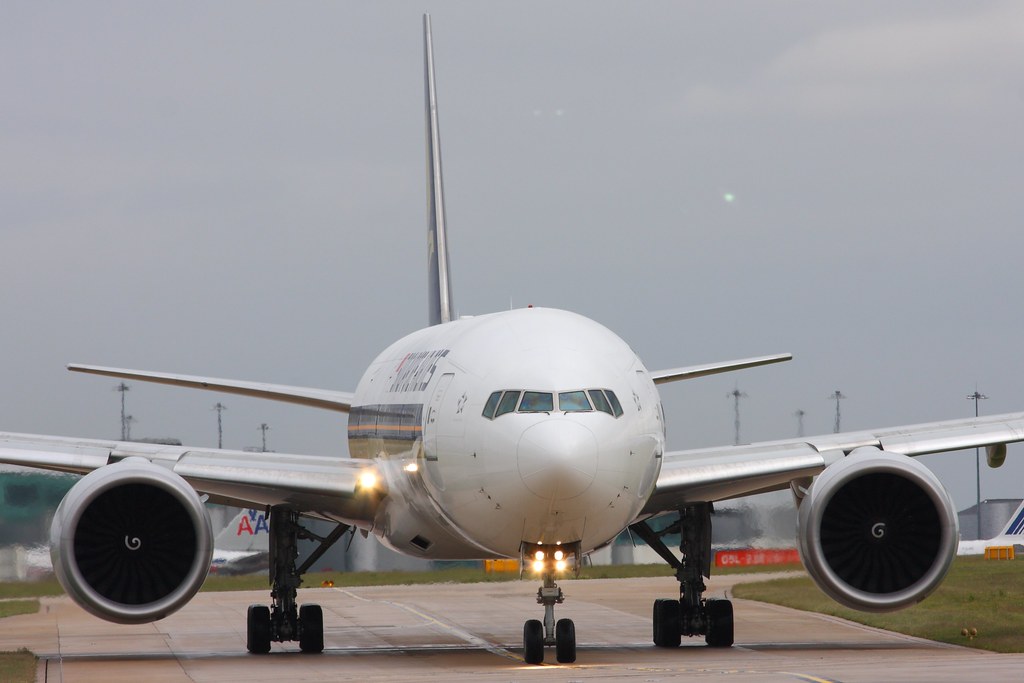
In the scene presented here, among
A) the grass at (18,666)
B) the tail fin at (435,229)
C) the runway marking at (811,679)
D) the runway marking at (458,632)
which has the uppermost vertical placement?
the tail fin at (435,229)

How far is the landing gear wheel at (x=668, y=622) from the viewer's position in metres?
23.1

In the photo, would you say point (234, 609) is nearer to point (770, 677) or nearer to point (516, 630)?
point (516, 630)

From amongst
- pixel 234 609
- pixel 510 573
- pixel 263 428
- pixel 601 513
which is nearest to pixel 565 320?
pixel 601 513

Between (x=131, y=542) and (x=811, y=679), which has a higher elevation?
(x=131, y=542)

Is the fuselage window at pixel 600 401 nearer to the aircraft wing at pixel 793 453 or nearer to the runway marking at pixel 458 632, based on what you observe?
the aircraft wing at pixel 793 453

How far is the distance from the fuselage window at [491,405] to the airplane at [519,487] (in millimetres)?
26

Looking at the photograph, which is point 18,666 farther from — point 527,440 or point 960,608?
point 960,608

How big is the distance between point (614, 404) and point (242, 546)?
31.5 metres

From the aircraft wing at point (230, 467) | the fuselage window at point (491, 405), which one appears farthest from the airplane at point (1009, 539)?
the fuselage window at point (491, 405)

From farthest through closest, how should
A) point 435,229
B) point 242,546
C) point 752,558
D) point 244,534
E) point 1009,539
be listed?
point 1009,539 → point 752,558 → point 244,534 → point 242,546 → point 435,229

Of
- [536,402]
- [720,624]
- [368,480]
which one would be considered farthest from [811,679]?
[368,480]

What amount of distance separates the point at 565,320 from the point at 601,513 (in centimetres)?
297

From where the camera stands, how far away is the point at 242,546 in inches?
1886

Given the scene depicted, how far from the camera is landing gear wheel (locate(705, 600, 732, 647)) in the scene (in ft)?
75.4
